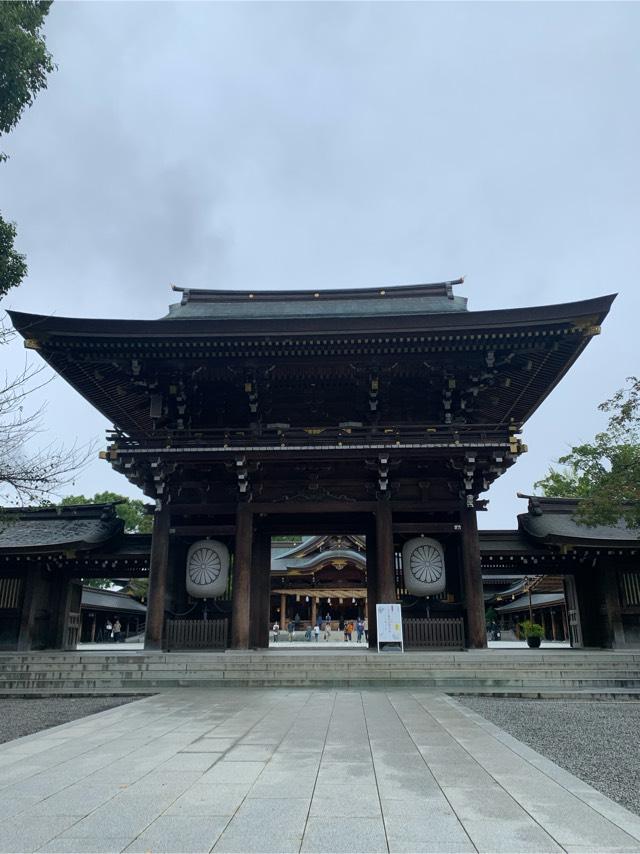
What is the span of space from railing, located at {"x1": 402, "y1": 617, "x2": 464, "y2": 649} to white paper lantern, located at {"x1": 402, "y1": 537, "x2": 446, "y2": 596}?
0.91m

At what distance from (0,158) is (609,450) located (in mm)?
15407

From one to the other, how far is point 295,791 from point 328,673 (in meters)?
8.63

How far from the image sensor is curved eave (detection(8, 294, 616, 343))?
15.0 m

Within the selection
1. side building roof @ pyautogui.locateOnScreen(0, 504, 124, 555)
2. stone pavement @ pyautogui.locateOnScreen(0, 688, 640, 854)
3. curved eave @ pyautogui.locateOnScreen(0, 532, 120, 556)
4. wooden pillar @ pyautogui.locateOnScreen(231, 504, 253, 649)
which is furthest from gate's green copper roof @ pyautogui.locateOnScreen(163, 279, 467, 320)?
stone pavement @ pyautogui.locateOnScreen(0, 688, 640, 854)

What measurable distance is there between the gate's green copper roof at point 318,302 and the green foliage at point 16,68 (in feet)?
39.7

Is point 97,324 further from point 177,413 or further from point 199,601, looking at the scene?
point 199,601

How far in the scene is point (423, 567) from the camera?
16828 millimetres

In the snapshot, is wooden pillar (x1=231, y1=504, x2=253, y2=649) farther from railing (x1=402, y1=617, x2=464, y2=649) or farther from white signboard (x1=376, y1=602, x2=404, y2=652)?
railing (x1=402, y1=617, x2=464, y2=649)

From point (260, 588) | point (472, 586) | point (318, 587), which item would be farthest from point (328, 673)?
point (318, 587)

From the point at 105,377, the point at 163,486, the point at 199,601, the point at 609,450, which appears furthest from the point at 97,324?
the point at 609,450

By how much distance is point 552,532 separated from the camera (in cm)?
1861

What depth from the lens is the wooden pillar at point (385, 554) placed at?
15602 millimetres

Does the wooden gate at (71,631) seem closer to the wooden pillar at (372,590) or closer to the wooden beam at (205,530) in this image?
the wooden beam at (205,530)

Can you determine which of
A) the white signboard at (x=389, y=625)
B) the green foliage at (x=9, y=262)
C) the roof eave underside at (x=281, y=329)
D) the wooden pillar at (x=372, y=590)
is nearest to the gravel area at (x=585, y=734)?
the white signboard at (x=389, y=625)
